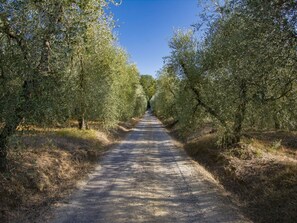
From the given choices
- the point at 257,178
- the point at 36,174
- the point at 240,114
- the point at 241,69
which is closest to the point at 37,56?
the point at 36,174

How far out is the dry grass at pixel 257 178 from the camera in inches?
370

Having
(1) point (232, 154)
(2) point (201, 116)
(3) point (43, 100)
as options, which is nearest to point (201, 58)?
(2) point (201, 116)

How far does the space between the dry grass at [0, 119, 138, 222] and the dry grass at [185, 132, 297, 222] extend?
672cm

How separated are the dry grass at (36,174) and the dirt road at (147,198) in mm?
858

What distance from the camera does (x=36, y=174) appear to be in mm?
12305

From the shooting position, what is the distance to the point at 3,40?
1038cm

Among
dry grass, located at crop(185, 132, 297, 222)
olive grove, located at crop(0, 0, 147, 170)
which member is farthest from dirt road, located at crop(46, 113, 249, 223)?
olive grove, located at crop(0, 0, 147, 170)

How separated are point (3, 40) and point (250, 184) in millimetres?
10722

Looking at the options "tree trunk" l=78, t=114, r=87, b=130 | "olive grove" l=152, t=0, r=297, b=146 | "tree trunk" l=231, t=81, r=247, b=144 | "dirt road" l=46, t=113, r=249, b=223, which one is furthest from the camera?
"tree trunk" l=78, t=114, r=87, b=130

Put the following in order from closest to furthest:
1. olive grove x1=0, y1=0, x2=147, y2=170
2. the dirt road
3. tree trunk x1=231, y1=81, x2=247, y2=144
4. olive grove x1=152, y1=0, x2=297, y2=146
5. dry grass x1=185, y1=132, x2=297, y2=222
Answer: olive grove x1=152, y1=0, x2=297, y2=146 → the dirt road → olive grove x1=0, y1=0, x2=147, y2=170 → dry grass x1=185, y1=132, x2=297, y2=222 → tree trunk x1=231, y1=81, x2=247, y2=144

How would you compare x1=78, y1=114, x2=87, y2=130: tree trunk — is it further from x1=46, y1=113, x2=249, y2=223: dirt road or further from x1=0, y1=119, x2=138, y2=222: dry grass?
x1=46, y1=113, x2=249, y2=223: dirt road

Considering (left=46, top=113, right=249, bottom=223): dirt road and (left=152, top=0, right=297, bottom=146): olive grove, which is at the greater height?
(left=152, top=0, right=297, bottom=146): olive grove

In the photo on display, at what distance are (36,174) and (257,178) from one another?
9036 millimetres

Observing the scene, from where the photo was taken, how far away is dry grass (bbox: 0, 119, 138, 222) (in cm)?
943
